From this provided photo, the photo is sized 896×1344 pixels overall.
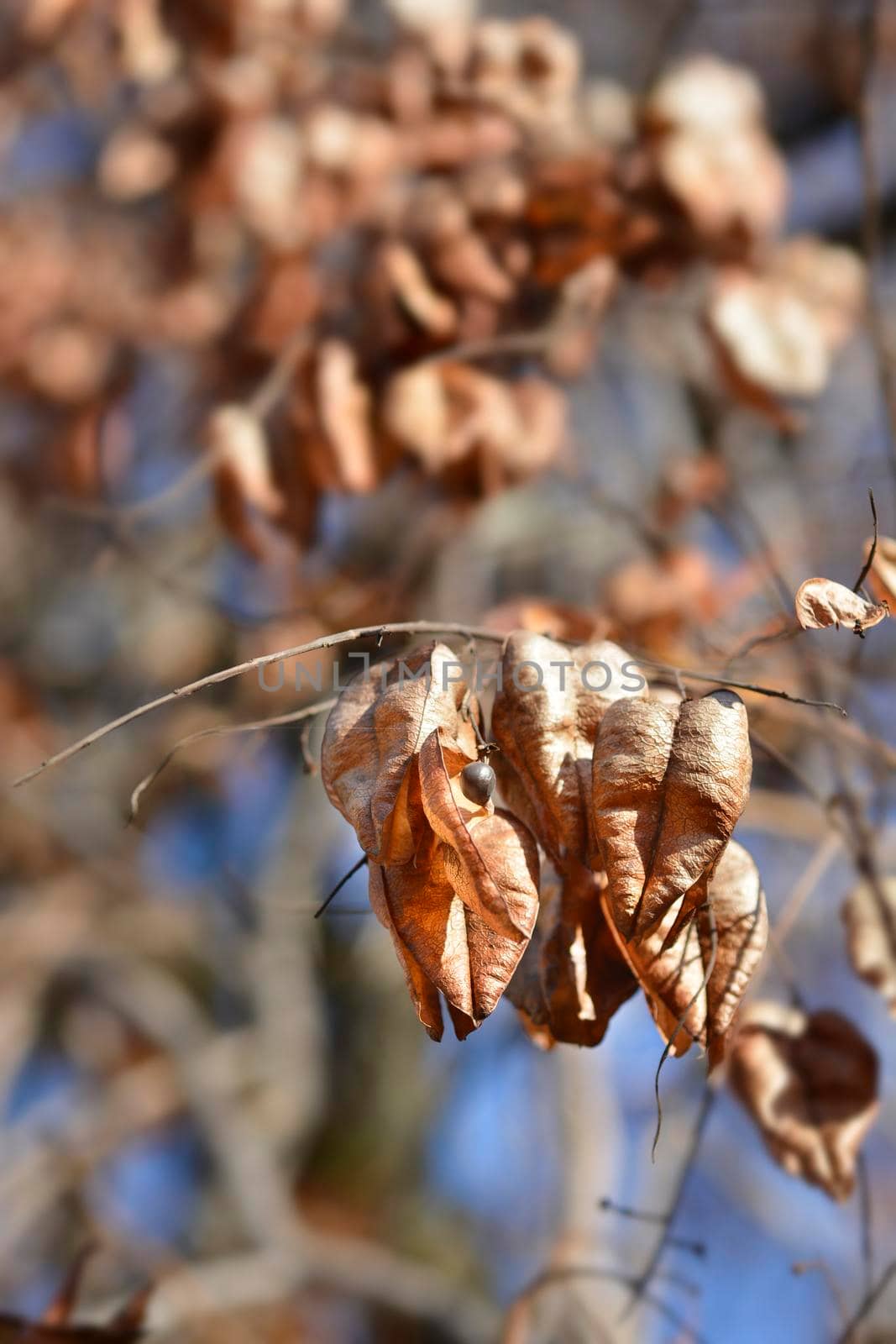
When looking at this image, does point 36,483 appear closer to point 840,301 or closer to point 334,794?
point 840,301

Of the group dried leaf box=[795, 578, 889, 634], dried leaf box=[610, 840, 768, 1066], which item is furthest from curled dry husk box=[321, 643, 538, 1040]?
dried leaf box=[795, 578, 889, 634]

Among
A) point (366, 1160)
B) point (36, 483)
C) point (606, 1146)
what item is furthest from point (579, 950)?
point (366, 1160)

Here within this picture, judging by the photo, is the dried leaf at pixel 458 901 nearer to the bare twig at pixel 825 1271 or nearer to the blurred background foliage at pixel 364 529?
the blurred background foliage at pixel 364 529

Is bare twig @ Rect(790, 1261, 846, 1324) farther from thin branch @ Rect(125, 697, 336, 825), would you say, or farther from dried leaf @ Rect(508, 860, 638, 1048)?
thin branch @ Rect(125, 697, 336, 825)

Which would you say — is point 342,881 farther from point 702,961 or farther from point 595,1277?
point 595,1277

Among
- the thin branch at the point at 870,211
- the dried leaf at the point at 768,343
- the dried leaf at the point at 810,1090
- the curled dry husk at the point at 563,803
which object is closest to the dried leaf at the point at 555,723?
the curled dry husk at the point at 563,803

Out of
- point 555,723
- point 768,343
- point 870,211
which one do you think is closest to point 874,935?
point 555,723

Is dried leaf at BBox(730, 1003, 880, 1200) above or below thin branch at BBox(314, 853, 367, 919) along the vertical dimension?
below
